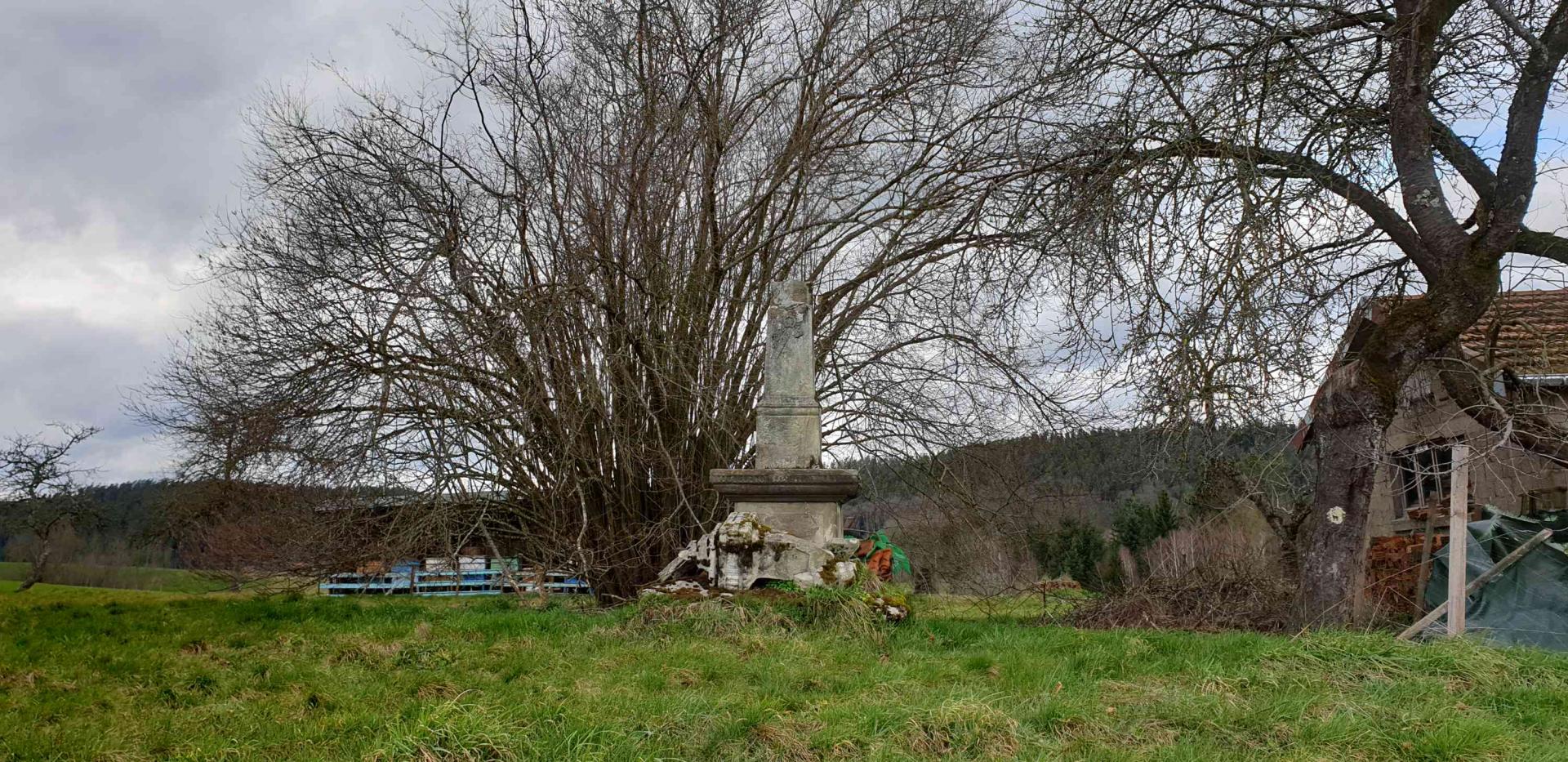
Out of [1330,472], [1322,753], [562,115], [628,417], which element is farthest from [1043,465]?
[1322,753]

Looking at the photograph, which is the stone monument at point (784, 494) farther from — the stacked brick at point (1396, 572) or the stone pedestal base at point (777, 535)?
the stacked brick at point (1396, 572)

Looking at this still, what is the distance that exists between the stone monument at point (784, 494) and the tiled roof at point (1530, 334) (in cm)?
523

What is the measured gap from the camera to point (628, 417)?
1052 cm

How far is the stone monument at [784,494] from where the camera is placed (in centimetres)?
699

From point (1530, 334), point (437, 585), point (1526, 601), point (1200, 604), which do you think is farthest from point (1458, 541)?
point (437, 585)

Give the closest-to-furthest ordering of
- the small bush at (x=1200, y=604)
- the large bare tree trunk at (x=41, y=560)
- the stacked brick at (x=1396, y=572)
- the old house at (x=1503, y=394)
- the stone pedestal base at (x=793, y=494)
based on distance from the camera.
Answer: the stone pedestal base at (x=793, y=494) < the old house at (x=1503, y=394) < the small bush at (x=1200, y=604) < the stacked brick at (x=1396, y=572) < the large bare tree trunk at (x=41, y=560)

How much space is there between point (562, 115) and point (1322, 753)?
32.6 ft

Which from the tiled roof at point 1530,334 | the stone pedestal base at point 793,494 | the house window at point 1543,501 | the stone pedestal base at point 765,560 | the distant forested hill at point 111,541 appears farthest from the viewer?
the distant forested hill at point 111,541

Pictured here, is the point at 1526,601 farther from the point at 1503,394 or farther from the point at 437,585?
the point at 437,585

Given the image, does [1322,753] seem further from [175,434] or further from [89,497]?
[89,497]

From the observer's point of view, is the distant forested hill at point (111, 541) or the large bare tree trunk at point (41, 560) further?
the distant forested hill at point (111, 541)

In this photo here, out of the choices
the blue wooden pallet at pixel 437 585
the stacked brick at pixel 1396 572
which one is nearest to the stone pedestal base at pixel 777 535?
the stacked brick at pixel 1396 572

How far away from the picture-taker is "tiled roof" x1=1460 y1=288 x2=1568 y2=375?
805 cm

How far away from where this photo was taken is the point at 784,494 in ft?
24.1
